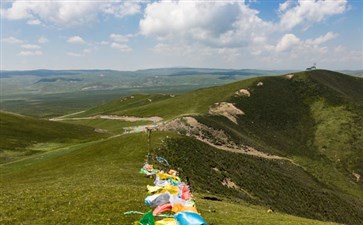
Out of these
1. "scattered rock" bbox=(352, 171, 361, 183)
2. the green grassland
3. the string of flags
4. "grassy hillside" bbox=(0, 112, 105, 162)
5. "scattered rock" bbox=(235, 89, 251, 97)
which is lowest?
"scattered rock" bbox=(352, 171, 361, 183)

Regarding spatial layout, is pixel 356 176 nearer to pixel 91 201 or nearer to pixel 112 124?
pixel 91 201

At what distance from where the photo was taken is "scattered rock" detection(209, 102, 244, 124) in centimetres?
13075

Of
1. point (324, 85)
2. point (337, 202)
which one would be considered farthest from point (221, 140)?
point (324, 85)

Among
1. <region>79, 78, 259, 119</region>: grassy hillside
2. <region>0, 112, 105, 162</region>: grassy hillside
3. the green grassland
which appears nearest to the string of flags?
<region>0, 112, 105, 162</region>: grassy hillside

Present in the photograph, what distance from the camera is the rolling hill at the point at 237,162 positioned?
31641 mm

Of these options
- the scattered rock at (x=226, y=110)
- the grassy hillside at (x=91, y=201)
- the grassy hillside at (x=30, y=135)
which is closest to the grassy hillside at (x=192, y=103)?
the scattered rock at (x=226, y=110)

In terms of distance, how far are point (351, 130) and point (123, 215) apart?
123 m

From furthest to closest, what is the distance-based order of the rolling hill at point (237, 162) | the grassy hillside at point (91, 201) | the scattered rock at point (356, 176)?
the scattered rock at point (356, 176) → the rolling hill at point (237, 162) → the grassy hillside at point (91, 201)

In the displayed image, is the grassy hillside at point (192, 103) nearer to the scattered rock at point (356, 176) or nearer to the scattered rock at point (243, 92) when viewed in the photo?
the scattered rock at point (243, 92)

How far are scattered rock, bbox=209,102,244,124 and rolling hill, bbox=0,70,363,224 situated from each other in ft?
1.58

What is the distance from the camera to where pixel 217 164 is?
2581 inches

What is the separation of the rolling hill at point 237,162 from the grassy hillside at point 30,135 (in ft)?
53.0

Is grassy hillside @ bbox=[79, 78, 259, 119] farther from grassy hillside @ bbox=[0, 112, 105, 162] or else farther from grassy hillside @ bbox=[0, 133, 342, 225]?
grassy hillside @ bbox=[0, 133, 342, 225]

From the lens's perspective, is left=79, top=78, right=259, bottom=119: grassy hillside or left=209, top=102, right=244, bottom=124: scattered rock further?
left=79, top=78, right=259, bottom=119: grassy hillside
